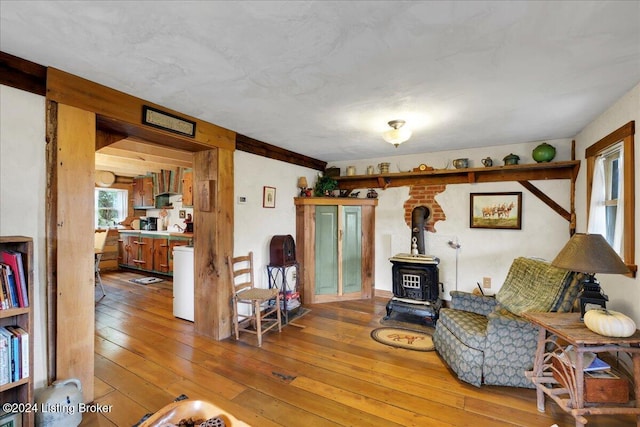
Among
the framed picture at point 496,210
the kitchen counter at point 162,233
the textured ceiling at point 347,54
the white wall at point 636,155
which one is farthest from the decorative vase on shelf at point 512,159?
the kitchen counter at point 162,233

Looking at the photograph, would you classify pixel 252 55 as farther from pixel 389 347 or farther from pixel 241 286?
pixel 389 347

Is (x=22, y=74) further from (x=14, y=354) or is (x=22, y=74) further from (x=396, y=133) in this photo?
(x=396, y=133)

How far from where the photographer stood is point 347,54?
5.30 feet

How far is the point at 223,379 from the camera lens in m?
2.27

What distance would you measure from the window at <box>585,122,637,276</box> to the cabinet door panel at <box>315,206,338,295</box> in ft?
9.34

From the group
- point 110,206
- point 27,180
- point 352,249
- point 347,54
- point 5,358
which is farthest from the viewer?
point 110,206

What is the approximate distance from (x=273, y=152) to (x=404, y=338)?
269cm

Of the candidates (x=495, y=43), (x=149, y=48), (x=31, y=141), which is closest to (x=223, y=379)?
(x=31, y=141)

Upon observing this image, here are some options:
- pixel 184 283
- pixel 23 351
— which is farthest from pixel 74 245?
pixel 184 283

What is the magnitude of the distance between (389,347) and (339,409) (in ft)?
3.43

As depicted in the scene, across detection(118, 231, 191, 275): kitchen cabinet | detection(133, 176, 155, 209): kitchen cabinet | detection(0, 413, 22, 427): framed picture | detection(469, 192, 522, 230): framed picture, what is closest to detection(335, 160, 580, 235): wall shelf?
detection(469, 192, 522, 230): framed picture

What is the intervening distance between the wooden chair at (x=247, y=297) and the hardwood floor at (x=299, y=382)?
17cm

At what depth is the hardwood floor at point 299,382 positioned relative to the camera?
6.09 ft

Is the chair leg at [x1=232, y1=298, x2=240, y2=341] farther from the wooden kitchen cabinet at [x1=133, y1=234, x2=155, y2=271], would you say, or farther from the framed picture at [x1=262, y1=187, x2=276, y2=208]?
the wooden kitchen cabinet at [x1=133, y1=234, x2=155, y2=271]
